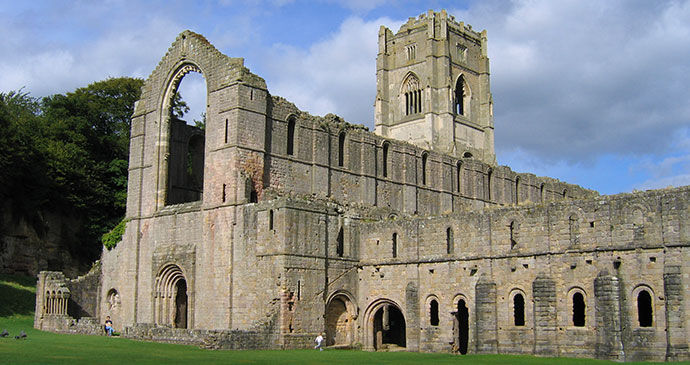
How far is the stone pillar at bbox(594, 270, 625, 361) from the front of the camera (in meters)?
26.2

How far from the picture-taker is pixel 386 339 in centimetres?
3791

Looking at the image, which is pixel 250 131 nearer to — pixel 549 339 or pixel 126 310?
pixel 126 310

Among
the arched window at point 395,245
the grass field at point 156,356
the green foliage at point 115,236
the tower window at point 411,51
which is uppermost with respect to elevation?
the tower window at point 411,51

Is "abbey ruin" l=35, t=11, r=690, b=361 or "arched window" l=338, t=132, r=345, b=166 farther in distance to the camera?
"arched window" l=338, t=132, r=345, b=166

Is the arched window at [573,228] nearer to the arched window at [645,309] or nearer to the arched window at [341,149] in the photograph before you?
the arched window at [645,309]

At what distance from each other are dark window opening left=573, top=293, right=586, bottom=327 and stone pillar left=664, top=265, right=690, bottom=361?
3427 millimetres

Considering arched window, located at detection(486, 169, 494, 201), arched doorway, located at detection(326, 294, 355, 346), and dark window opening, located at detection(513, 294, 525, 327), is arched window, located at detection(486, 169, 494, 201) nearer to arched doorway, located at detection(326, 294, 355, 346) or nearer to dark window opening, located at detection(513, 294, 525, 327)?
arched doorway, located at detection(326, 294, 355, 346)

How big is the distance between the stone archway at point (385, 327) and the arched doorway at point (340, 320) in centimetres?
87

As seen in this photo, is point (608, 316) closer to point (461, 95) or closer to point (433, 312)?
point (433, 312)

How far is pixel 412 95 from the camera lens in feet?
235

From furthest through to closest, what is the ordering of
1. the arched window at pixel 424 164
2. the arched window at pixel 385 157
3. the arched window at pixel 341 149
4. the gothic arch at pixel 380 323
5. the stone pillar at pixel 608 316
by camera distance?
the arched window at pixel 424 164, the arched window at pixel 385 157, the arched window at pixel 341 149, the gothic arch at pixel 380 323, the stone pillar at pixel 608 316

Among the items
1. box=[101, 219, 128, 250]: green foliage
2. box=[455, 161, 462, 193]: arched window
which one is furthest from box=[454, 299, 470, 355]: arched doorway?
box=[101, 219, 128, 250]: green foliage

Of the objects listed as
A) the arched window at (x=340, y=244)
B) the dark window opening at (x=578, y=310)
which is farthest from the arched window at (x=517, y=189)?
the dark window opening at (x=578, y=310)

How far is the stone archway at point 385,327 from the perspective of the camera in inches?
1369
